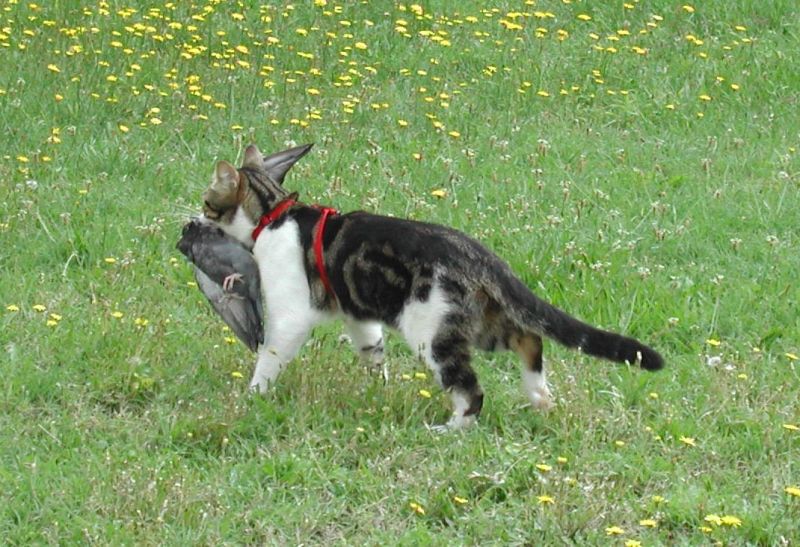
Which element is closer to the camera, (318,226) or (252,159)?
(318,226)

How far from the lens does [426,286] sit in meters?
6.57

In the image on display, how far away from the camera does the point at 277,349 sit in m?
6.95

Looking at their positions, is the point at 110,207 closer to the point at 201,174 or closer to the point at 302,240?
the point at 201,174

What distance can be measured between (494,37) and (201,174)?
141 inches

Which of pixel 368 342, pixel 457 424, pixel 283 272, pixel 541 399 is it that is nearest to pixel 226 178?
pixel 283 272

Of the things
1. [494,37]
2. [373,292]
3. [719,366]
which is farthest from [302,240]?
[494,37]

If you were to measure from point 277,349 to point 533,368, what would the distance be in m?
1.11

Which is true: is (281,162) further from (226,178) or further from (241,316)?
(241,316)

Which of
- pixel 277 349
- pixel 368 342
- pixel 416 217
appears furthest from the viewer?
pixel 416 217

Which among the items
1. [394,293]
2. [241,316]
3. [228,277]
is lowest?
[241,316]

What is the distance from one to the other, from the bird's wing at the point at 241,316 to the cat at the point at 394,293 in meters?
0.07

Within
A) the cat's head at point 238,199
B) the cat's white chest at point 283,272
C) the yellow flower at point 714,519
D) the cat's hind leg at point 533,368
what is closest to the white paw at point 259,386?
the cat's white chest at point 283,272

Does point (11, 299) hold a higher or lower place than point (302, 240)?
lower

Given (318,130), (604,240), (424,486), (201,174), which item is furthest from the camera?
(318,130)
